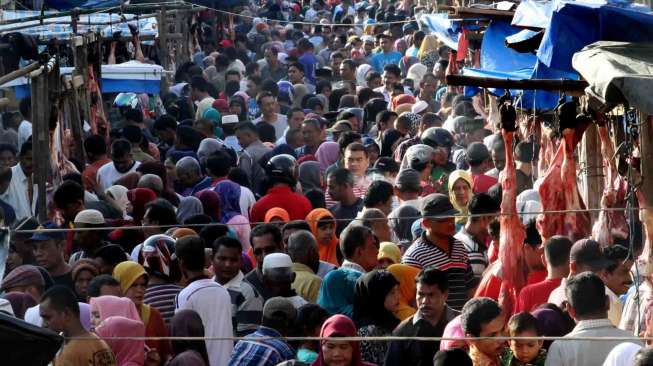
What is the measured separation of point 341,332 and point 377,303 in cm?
69

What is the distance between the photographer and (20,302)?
7562mm

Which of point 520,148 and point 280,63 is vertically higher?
point 520,148

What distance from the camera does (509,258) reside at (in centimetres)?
778

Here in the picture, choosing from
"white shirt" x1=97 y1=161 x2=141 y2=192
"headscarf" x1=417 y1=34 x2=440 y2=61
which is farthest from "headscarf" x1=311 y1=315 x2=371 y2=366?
"headscarf" x1=417 y1=34 x2=440 y2=61

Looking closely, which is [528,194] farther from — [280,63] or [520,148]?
[280,63]

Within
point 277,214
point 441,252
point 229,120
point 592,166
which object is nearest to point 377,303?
point 441,252

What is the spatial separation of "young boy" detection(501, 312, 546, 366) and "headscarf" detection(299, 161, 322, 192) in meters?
5.91

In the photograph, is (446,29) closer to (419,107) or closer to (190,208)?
(419,107)

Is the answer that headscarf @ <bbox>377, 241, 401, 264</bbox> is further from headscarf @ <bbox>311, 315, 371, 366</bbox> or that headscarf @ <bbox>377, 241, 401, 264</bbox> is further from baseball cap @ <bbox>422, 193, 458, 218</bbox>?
headscarf @ <bbox>311, 315, 371, 366</bbox>

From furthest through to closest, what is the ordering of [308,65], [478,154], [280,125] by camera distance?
[308,65] → [280,125] → [478,154]

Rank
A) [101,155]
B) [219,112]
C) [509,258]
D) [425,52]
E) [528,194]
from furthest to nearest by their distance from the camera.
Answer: [425,52]
[219,112]
[101,155]
[528,194]
[509,258]

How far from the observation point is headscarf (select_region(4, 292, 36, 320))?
7.48 meters

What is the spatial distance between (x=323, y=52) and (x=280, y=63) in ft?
9.17

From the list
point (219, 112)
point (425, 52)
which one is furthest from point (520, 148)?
point (425, 52)
